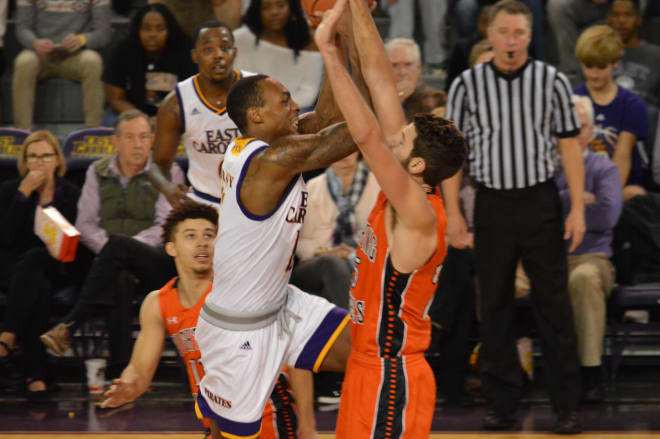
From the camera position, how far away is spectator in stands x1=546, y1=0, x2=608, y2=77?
7.99 m

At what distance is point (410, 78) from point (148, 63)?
79.0 inches

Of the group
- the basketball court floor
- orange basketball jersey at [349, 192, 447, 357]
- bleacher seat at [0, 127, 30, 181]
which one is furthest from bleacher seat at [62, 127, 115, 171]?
orange basketball jersey at [349, 192, 447, 357]

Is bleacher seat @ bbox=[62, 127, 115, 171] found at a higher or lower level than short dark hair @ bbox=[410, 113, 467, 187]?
lower

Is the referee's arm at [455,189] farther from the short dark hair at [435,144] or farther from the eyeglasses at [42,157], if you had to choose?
the eyeglasses at [42,157]

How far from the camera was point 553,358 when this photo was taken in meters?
5.50

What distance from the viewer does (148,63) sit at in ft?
24.1

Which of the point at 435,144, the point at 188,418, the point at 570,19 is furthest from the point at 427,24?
the point at 435,144

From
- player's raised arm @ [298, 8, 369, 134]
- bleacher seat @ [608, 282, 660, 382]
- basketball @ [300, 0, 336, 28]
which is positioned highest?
basketball @ [300, 0, 336, 28]

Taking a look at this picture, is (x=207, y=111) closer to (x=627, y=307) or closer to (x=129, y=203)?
(x=129, y=203)

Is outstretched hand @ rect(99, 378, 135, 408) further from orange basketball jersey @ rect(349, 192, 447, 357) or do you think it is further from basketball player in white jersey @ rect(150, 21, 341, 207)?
basketball player in white jersey @ rect(150, 21, 341, 207)

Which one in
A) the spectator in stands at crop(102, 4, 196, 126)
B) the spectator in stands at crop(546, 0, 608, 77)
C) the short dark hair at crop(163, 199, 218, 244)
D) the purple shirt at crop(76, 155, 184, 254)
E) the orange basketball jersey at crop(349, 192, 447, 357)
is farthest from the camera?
the spectator in stands at crop(546, 0, 608, 77)

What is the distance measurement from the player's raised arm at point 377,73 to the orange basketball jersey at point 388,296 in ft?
0.89

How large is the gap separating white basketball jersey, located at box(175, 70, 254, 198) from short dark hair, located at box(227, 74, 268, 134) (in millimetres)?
1502

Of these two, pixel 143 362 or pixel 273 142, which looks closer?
pixel 273 142
